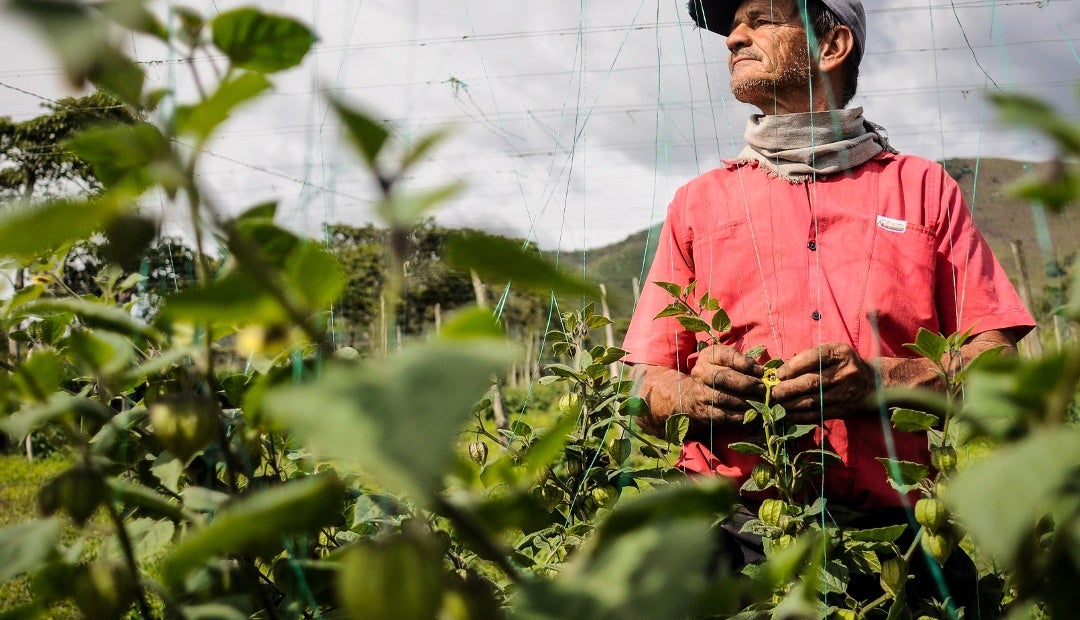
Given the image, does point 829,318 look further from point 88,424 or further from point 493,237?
point 493,237

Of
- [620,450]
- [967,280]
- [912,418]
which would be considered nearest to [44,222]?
[912,418]

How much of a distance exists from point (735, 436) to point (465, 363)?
1.07 m

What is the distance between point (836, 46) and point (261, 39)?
55.8 inches

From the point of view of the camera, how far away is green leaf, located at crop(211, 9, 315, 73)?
228 millimetres

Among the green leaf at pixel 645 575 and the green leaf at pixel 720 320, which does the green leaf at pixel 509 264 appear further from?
the green leaf at pixel 720 320

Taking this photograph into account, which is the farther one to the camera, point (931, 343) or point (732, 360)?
point (732, 360)

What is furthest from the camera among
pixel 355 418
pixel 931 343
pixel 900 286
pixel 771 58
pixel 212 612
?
pixel 771 58

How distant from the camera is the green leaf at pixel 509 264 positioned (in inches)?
6.5

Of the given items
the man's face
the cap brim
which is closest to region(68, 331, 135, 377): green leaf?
the man's face

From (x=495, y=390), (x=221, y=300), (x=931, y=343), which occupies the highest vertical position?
(x=221, y=300)

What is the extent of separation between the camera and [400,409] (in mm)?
136

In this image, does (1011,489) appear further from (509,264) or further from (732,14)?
(732,14)

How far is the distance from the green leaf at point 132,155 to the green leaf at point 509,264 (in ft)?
0.24

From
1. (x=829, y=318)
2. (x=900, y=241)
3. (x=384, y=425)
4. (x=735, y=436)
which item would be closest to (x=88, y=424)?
(x=384, y=425)
